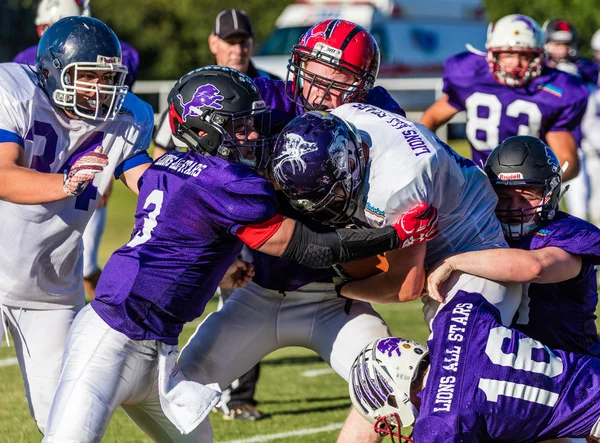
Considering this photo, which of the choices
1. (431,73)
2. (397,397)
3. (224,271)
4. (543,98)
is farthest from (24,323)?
(431,73)

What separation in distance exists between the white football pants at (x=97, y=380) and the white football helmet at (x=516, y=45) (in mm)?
3426

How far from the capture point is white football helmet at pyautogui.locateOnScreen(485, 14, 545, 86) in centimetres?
588

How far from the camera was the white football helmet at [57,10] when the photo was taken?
20.0ft

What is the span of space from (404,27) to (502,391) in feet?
46.8

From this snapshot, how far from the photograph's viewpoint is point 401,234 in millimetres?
3189

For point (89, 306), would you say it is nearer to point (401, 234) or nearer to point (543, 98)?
point (401, 234)

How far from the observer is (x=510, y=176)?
12.0 feet

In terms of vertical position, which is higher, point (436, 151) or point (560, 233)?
point (436, 151)

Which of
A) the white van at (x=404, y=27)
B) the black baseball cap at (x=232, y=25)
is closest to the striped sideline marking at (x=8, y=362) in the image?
the black baseball cap at (x=232, y=25)

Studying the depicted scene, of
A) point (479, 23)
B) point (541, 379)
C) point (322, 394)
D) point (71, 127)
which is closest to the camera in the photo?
point (541, 379)

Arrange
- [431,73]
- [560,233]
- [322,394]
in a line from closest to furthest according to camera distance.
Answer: [560,233] → [322,394] → [431,73]

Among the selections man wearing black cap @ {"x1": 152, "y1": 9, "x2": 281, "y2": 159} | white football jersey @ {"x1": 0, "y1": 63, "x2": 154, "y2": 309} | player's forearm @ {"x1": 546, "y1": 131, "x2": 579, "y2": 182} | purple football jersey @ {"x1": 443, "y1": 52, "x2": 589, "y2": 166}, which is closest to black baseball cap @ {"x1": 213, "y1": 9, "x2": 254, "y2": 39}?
man wearing black cap @ {"x1": 152, "y1": 9, "x2": 281, "y2": 159}

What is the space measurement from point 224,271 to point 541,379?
1092 millimetres

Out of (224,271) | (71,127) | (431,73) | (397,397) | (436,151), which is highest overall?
(436,151)
